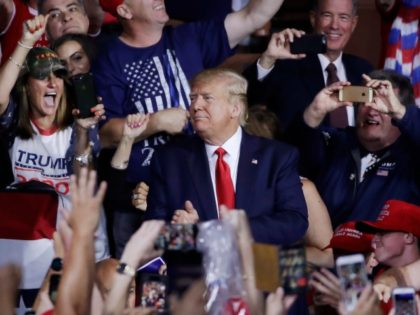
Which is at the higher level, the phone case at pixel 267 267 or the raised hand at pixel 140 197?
the raised hand at pixel 140 197

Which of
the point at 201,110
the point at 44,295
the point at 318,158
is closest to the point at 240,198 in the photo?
the point at 201,110

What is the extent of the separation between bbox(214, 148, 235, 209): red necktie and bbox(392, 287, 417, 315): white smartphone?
138cm

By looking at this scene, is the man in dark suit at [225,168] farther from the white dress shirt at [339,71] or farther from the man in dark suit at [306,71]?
the white dress shirt at [339,71]

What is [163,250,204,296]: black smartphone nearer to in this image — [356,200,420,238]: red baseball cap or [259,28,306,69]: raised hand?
[356,200,420,238]: red baseball cap

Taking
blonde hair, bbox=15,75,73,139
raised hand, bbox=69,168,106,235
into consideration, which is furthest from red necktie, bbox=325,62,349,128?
raised hand, bbox=69,168,106,235

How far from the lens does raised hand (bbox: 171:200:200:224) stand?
667 cm

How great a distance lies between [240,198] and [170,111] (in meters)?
0.82

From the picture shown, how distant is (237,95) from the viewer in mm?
7152

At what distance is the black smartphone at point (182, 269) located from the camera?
5762 mm

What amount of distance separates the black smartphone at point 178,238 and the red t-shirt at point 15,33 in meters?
2.75

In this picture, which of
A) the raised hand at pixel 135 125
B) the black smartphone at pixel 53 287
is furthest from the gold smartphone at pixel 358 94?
the black smartphone at pixel 53 287

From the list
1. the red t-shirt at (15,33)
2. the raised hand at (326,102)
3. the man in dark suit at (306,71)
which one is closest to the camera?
the raised hand at (326,102)

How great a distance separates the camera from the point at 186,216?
22.0ft

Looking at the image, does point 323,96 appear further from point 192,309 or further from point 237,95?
point 192,309
